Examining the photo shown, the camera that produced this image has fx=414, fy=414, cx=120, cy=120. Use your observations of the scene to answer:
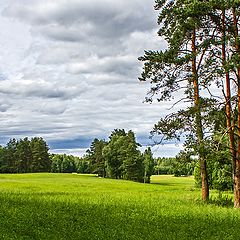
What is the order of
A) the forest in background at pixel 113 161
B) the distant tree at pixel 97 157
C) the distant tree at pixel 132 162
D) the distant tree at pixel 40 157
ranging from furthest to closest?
the distant tree at pixel 40 157 → the distant tree at pixel 97 157 → the distant tree at pixel 132 162 → the forest in background at pixel 113 161

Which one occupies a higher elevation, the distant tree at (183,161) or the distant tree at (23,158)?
the distant tree at (23,158)

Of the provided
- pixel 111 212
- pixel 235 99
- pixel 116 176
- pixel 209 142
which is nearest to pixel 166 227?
pixel 111 212

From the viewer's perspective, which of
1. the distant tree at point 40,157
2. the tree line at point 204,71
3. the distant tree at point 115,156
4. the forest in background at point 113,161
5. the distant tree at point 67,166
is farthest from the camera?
the distant tree at point 67,166

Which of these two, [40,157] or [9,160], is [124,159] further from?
[9,160]

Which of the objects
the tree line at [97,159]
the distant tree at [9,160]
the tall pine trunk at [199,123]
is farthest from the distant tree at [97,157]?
the tall pine trunk at [199,123]

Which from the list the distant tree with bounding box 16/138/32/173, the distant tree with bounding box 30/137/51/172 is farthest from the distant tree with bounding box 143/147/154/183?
the distant tree with bounding box 16/138/32/173

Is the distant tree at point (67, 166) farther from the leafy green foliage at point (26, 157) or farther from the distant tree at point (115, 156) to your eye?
the distant tree at point (115, 156)

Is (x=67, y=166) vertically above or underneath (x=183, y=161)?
above

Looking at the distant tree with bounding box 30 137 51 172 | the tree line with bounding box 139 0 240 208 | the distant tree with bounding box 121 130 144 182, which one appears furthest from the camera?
the distant tree with bounding box 30 137 51 172

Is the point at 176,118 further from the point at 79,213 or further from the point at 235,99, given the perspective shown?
the point at 79,213

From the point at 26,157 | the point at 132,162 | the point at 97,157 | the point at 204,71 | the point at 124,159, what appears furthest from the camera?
the point at 26,157

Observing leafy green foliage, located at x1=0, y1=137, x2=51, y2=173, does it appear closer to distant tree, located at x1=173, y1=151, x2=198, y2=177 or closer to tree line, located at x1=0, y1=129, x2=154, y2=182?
tree line, located at x1=0, y1=129, x2=154, y2=182

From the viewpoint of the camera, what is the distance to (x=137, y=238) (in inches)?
607

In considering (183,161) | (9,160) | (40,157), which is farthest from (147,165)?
(183,161)
